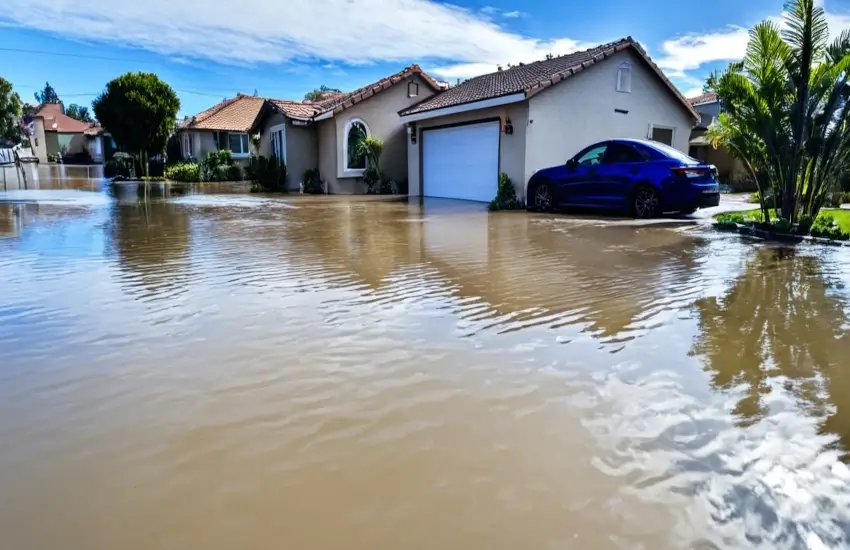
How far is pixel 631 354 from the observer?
4.00 metres

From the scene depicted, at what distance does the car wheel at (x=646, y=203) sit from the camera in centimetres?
1201

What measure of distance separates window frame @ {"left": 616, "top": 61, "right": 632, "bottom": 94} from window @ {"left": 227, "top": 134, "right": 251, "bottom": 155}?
2693 cm

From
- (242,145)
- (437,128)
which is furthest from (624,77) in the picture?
(242,145)

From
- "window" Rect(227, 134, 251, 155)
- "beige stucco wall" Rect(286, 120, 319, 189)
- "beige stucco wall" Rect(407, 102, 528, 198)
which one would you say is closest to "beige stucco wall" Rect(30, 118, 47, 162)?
"window" Rect(227, 134, 251, 155)

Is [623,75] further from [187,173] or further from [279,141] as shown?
[187,173]

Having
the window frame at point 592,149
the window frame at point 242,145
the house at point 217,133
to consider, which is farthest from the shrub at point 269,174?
the window frame at point 242,145

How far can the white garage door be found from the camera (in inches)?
653

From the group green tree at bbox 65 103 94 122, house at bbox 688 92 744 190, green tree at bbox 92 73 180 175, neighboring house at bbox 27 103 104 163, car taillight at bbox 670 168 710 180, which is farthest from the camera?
green tree at bbox 65 103 94 122

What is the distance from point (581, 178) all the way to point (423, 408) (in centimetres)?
1101

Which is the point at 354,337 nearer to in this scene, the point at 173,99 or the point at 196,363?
the point at 196,363

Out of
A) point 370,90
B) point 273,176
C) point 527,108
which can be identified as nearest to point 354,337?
point 527,108

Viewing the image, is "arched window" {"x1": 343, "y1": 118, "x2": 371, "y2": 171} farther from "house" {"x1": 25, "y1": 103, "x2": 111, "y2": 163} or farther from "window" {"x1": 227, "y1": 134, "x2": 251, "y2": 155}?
"house" {"x1": 25, "y1": 103, "x2": 111, "y2": 163}

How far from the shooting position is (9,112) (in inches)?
1645

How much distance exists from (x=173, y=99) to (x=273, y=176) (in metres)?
9.85
